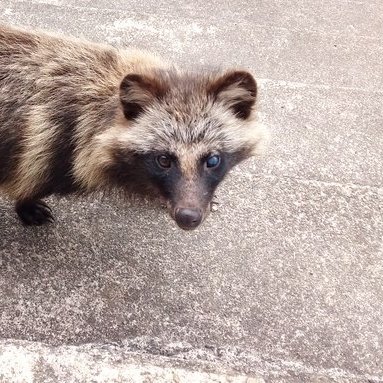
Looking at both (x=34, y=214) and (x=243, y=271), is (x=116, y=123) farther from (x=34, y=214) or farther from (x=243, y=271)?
(x=243, y=271)

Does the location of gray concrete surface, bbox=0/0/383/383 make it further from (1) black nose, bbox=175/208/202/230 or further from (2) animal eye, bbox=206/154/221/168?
(2) animal eye, bbox=206/154/221/168

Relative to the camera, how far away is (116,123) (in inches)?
114

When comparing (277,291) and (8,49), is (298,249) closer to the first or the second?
(277,291)

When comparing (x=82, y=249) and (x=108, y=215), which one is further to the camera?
(x=108, y=215)

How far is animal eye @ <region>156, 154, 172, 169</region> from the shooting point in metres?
2.80

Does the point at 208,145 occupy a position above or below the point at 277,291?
above

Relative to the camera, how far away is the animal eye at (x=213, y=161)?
282 cm

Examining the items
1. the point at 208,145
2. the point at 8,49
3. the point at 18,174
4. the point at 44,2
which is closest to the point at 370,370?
the point at 208,145

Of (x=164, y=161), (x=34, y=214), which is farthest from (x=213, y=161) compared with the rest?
(x=34, y=214)

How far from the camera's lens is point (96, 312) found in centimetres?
284

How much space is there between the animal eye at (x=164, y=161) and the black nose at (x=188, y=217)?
26 centimetres

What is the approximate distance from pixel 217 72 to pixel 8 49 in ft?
3.84

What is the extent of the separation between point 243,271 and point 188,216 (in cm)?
67

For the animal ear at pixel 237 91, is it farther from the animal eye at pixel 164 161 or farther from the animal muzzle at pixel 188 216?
the animal muzzle at pixel 188 216
